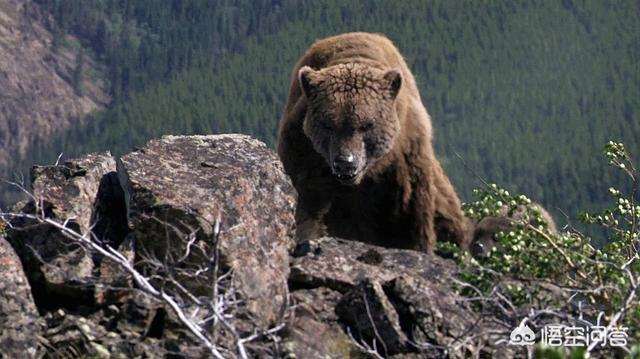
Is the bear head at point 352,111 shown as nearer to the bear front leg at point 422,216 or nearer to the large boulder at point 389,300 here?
the bear front leg at point 422,216

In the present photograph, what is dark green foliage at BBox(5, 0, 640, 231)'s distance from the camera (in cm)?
13162

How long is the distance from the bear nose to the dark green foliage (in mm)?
105447

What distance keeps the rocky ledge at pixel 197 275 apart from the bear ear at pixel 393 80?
277 cm

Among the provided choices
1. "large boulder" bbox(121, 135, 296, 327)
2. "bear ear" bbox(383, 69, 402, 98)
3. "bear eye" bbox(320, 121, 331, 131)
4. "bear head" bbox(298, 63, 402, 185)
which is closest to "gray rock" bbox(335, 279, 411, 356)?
"large boulder" bbox(121, 135, 296, 327)

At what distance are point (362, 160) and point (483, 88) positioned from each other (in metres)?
150

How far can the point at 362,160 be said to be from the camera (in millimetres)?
11641

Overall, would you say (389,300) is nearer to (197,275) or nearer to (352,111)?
(197,275)

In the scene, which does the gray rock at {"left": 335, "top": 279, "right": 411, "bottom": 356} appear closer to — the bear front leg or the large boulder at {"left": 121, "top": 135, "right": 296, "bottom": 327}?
the large boulder at {"left": 121, "top": 135, "right": 296, "bottom": 327}

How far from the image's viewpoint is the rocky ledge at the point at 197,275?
7656mm

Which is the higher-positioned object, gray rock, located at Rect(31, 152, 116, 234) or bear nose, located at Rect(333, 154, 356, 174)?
gray rock, located at Rect(31, 152, 116, 234)

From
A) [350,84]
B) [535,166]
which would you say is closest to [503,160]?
[535,166]

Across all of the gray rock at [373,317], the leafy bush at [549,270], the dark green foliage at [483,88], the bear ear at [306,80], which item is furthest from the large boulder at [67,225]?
the dark green foliage at [483,88]

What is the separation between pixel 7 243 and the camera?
8.11 m

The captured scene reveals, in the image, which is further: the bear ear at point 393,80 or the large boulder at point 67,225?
the bear ear at point 393,80
